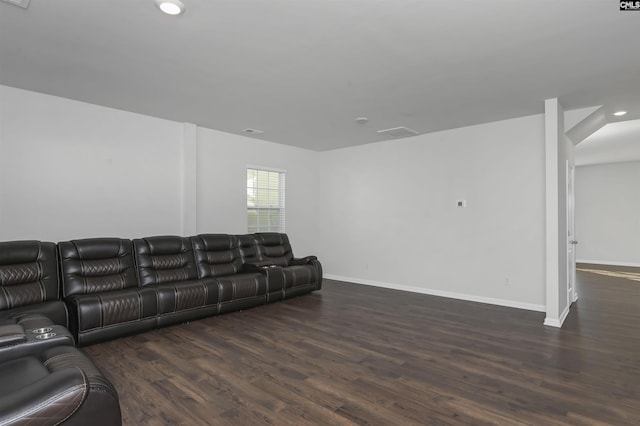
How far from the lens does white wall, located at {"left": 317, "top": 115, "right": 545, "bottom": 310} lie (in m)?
4.79

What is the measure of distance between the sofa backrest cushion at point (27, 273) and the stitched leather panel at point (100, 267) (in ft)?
0.87

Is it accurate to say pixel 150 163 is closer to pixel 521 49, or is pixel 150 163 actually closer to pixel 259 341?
pixel 259 341

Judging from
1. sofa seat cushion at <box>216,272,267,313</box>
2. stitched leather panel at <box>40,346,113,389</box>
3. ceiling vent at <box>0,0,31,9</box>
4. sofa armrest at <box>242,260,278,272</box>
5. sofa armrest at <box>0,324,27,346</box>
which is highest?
ceiling vent at <box>0,0,31,9</box>

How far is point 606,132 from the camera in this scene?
587cm

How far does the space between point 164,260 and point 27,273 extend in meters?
1.38

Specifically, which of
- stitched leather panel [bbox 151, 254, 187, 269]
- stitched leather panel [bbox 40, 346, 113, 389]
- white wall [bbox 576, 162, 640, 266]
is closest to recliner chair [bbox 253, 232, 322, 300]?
stitched leather panel [bbox 151, 254, 187, 269]

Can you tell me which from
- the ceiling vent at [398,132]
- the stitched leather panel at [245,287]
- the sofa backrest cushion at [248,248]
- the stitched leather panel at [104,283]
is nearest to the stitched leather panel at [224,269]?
the sofa backrest cushion at [248,248]

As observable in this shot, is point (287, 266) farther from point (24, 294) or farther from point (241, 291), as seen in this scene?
point (24, 294)

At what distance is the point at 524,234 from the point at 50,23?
5552mm

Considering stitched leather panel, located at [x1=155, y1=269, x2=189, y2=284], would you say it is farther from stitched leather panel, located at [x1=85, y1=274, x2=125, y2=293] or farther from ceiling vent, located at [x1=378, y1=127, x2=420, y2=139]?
ceiling vent, located at [x1=378, y1=127, x2=420, y2=139]

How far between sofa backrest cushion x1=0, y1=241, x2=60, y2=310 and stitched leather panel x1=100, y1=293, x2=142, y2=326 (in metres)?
0.53

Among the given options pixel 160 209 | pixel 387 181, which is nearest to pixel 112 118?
pixel 160 209

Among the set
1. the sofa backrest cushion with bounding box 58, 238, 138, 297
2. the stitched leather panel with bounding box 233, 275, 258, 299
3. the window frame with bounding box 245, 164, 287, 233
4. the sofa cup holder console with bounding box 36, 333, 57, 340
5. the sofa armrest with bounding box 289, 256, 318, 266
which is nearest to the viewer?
the sofa cup holder console with bounding box 36, 333, 57, 340

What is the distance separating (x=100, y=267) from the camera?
3877 mm
